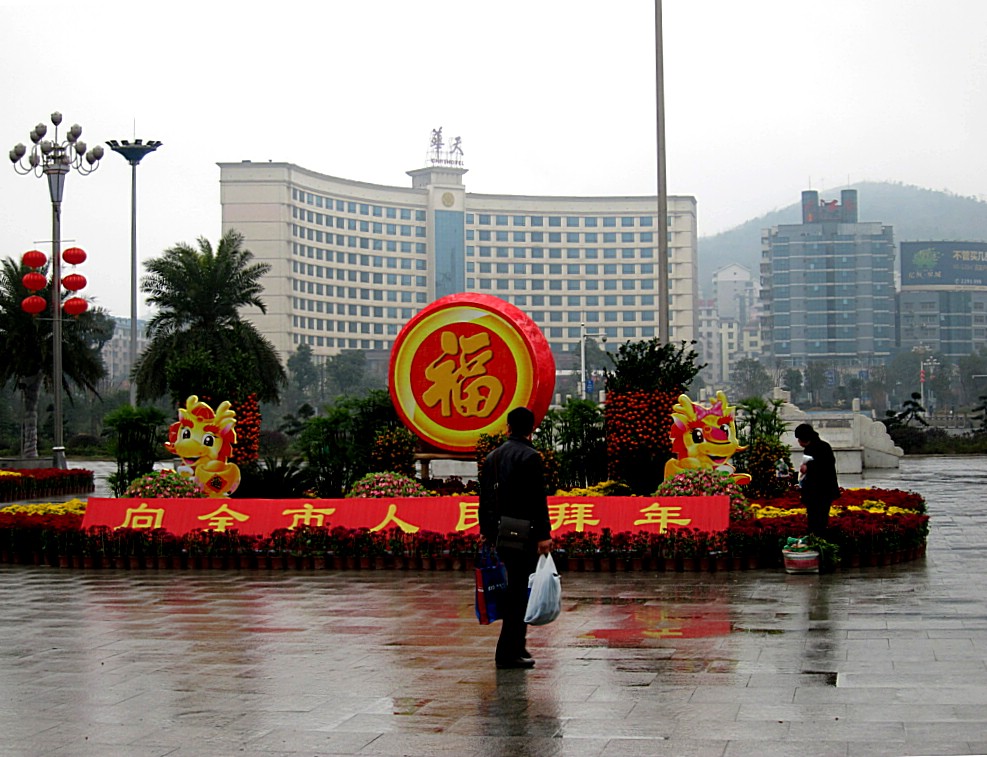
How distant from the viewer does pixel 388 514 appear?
44.8 ft

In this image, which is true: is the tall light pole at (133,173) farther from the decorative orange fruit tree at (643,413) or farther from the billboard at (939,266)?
the billboard at (939,266)

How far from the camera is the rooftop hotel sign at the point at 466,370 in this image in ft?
60.5

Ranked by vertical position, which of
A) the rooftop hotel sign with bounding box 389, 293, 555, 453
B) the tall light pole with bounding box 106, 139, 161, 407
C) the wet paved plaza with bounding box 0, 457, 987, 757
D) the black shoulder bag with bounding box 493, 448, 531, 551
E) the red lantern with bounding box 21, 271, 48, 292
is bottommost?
the wet paved plaza with bounding box 0, 457, 987, 757

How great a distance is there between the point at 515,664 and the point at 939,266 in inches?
5810

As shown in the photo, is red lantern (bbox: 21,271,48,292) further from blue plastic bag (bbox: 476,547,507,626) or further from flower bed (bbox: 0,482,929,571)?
blue plastic bag (bbox: 476,547,507,626)

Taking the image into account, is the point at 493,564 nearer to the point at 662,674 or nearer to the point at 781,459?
the point at 662,674

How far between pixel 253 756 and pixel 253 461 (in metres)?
14.5

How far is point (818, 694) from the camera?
6.72 meters

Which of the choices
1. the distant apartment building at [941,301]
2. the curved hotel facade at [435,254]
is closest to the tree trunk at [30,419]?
the curved hotel facade at [435,254]

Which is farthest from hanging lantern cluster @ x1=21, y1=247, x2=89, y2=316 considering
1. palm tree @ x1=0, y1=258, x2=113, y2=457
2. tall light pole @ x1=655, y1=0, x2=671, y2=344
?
tall light pole @ x1=655, y1=0, x2=671, y2=344

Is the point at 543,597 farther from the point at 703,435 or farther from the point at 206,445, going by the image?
the point at 206,445

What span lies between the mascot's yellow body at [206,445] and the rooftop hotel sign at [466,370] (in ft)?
8.67

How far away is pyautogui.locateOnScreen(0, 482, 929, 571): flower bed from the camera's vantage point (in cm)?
1236

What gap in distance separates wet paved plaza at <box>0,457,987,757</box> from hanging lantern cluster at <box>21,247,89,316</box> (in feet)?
57.5
